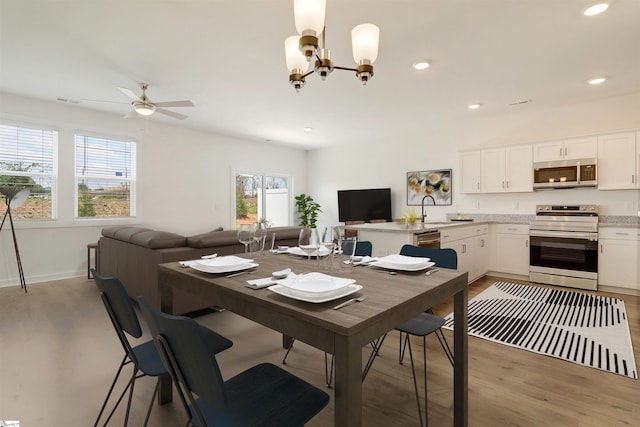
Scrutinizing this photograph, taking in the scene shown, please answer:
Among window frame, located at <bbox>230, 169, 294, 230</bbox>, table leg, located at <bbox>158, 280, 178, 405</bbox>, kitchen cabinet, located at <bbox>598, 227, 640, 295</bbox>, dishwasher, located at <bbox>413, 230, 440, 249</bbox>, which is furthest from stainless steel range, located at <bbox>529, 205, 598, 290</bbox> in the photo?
window frame, located at <bbox>230, 169, 294, 230</bbox>

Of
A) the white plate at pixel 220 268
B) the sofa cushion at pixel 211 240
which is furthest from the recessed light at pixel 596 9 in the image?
the sofa cushion at pixel 211 240

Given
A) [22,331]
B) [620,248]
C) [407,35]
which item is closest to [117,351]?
[22,331]

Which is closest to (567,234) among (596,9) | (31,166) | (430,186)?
(430,186)

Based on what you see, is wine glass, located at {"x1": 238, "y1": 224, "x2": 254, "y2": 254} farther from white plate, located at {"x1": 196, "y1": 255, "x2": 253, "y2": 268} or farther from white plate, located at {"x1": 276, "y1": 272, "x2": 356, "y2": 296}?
white plate, located at {"x1": 276, "y1": 272, "x2": 356, "y2": 296}

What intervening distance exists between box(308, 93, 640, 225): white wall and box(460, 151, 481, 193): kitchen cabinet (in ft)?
0.64

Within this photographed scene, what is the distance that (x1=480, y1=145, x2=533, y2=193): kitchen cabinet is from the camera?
486 centimetres

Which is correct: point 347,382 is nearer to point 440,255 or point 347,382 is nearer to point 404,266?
point 404,266

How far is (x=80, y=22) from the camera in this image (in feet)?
8.80

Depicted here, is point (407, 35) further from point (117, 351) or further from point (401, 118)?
point (117, 351)

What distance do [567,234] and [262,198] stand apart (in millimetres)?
5849

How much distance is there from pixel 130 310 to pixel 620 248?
5.50m

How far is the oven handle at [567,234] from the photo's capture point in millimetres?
4227

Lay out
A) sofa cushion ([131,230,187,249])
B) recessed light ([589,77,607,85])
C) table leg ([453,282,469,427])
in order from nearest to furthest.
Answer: table leg ([453,282,469,427]) < sofa cushion ([131,230,187,249]) < recessed light ([589,77,607,85])

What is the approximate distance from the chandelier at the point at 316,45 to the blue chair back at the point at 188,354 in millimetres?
1508
